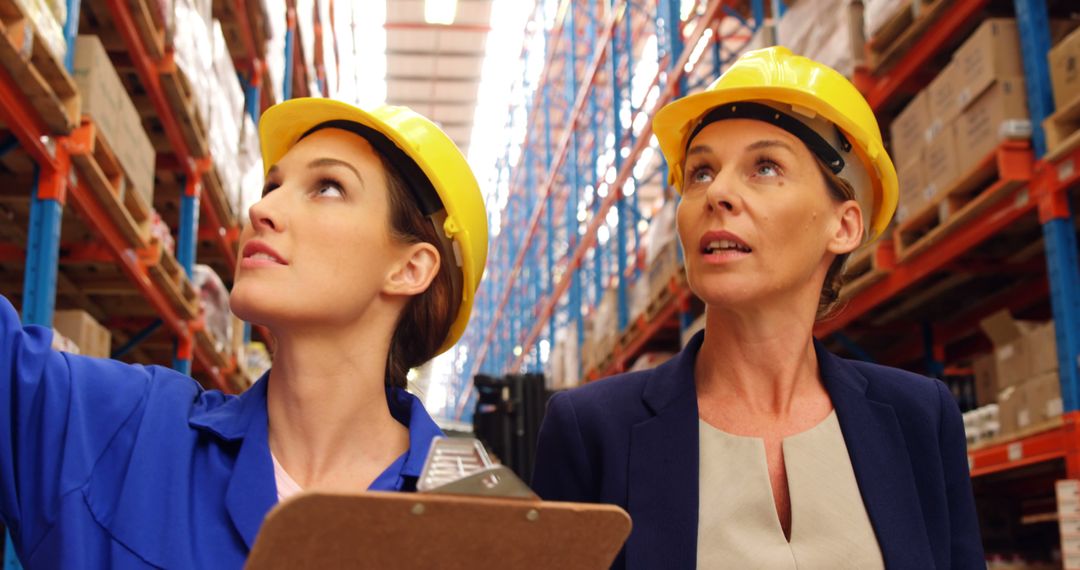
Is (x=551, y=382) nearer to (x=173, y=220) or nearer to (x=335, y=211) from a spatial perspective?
(x=173, y=220)

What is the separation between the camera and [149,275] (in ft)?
19.5

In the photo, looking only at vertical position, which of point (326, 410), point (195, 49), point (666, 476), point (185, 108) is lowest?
point (666, 476)

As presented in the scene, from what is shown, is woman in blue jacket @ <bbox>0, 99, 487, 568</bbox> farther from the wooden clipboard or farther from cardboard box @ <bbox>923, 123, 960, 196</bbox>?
cardboard box @ <bbox>923, 123, 960, 196</bbox>

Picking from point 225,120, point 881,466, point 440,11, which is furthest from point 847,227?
point 440,11

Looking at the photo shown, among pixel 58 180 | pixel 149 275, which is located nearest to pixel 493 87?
pixel 149 275

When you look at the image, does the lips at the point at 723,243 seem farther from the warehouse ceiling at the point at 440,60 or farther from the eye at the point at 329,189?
the warehouse ceiling at the point at 440,60

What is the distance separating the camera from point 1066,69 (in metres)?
4.42

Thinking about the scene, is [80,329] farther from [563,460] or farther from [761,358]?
[761,358]

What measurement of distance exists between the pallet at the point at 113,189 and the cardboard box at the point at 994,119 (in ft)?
12.3

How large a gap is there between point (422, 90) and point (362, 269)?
27216 mm

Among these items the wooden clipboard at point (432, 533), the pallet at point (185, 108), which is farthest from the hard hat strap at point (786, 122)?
the pallet at point (185, 108)

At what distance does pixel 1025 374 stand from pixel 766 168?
137 inches

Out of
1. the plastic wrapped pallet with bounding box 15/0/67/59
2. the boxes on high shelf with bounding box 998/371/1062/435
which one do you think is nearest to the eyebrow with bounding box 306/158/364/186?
the plastic wrapped pallet with bounding box 15/0/67/59

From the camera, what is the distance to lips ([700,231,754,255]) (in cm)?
194
